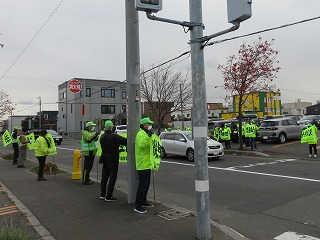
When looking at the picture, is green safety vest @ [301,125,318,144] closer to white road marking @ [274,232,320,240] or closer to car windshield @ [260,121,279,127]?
car windshield @ [260,121,279,127]

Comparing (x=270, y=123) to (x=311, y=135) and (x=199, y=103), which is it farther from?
(x=199, y=103)

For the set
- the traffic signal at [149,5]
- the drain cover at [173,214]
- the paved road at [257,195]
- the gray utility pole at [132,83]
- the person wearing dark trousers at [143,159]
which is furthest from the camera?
the gray utility pole at [132,83]

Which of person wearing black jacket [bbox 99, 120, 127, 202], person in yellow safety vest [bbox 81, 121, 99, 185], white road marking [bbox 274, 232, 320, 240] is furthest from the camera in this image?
person in yellow safety vest [bbox 81, 121, 99, 185]

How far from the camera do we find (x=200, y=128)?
4793 millimetres

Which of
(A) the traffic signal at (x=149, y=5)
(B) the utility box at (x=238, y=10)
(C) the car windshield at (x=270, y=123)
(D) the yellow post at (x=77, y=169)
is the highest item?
(A) the traffic signal at (x=149, y=5)

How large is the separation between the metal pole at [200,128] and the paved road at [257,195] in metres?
1.12

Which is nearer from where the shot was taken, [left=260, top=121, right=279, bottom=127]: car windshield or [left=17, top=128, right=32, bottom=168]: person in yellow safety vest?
[left=17, top=128, right=32, bottom=168]: person in yellow safety vest

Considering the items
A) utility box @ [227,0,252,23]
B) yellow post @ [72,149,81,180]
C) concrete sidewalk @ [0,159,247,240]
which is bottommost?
concrete sidewalk @ [0,159,247,240]

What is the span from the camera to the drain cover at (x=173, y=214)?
19.8ft

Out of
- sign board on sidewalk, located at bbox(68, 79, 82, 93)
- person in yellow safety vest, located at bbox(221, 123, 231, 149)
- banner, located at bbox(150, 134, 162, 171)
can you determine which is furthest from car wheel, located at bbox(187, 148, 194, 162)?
banner, located at bbox(150, 134, 162, 171)

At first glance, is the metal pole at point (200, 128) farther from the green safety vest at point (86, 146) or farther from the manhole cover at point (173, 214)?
the green safety vest at point (86, 146)

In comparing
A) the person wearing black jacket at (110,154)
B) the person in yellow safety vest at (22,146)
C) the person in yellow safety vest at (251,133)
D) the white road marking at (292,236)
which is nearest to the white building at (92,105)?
the person in yellow safety vest at (251,133)

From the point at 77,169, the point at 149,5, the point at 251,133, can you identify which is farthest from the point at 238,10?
the point at 251,133

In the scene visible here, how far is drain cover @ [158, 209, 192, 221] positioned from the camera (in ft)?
19.8
